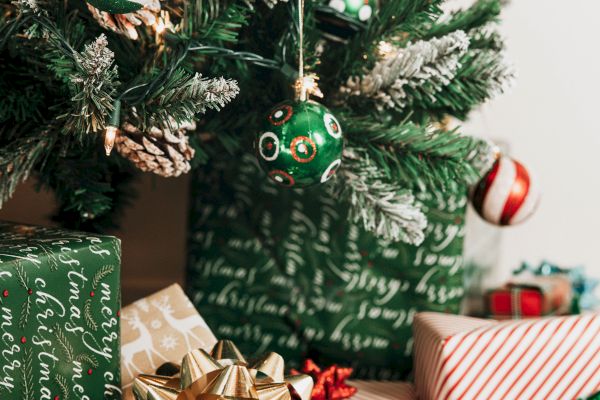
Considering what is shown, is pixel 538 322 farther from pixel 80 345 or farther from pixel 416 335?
pixel 80 345

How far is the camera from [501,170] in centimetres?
72

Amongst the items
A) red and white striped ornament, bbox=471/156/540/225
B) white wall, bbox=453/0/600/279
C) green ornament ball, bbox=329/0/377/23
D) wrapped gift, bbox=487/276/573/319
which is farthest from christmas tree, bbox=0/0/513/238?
white wall, bbox=453/0/600/279

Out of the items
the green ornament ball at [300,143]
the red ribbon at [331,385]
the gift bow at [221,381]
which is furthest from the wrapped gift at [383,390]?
the green ornament ball at [300,143]

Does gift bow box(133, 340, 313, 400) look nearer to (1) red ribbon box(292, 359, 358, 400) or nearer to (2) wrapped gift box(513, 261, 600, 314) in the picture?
(1) red ribbon box(292, 359, 358, 400)

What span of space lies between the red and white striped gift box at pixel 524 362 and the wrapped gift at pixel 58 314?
0.27 meters

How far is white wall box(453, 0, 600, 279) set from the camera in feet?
3.22

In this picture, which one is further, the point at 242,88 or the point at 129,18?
the point at 242,88

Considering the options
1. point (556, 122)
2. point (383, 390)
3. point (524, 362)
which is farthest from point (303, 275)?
point (556, 122)

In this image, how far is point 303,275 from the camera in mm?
743

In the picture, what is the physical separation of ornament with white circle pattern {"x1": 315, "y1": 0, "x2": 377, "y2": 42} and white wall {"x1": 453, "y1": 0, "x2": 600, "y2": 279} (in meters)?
0.45

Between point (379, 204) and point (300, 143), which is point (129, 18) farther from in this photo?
point (379, 204)

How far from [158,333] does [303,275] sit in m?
0.21

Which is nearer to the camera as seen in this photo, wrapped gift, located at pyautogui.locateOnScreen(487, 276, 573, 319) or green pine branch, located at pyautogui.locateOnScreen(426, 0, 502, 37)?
green pine branch, located at pyautogui.locateOnScreen(426, 0, 502, 37)

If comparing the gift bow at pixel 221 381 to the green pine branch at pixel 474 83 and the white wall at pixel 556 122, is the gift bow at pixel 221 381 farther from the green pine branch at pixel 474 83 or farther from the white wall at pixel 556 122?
the white wall at pixel 556 122
